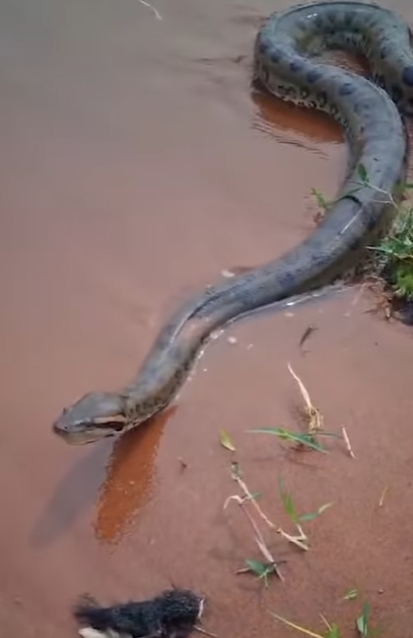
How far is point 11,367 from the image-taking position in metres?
4.91

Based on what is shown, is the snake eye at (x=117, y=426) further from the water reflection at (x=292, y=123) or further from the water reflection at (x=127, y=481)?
the water reflection at (x=292, y=123)

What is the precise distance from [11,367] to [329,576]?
1742 mm

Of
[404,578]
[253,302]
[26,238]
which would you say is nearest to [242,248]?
[253,302]

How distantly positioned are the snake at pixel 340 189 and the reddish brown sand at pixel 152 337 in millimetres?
116

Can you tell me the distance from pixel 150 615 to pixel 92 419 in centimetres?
85

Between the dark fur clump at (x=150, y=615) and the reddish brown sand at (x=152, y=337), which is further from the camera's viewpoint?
the reddish brown sand at (x=152, y=337)

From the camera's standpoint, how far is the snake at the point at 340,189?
15.2ft

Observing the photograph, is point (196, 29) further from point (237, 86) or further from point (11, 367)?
point (11, 367)

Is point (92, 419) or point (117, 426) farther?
point (117, 426)

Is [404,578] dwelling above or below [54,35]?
below

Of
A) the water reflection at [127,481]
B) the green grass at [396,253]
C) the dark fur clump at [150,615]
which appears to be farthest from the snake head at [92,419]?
the green grass at [396,253]

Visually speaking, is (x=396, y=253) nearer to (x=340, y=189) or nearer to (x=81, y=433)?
(x=340, y=189)

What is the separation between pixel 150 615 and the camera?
12.5 ft

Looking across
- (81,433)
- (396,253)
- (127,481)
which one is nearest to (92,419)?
(81,433)
